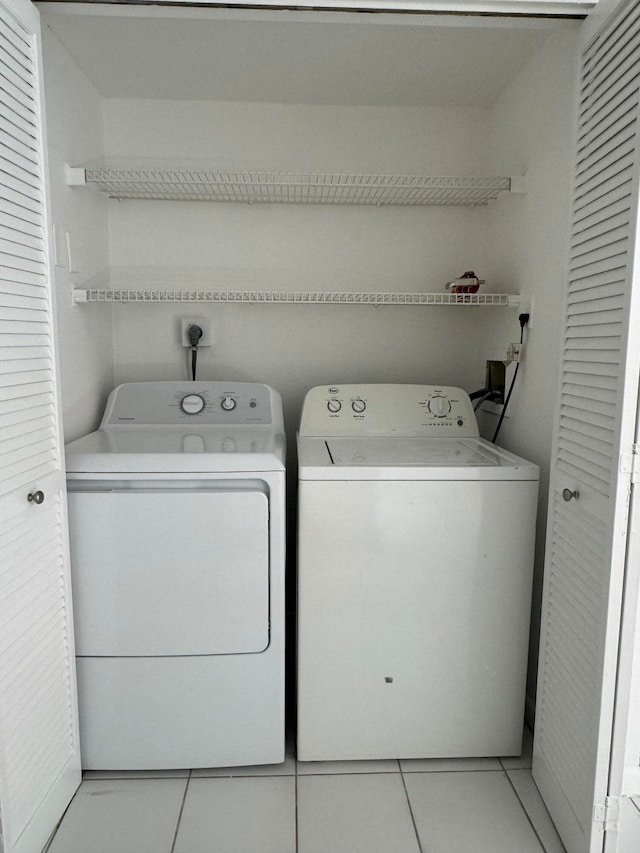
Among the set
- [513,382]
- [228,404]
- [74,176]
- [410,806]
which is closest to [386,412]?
[513,382]

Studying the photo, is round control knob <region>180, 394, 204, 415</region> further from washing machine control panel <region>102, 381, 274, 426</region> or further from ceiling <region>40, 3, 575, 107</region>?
ceiling <region>40, 3, 575, 107</region>

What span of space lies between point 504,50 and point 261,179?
3.16ft

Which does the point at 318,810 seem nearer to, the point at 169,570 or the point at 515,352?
the point at 169,570

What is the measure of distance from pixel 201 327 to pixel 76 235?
23.0 inches

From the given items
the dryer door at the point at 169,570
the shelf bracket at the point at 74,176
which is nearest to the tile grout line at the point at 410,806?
the dryer door at the point at 169,570

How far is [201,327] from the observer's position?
2.37 meters

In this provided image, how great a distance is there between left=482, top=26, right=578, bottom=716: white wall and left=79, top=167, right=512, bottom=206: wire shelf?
0.50ft

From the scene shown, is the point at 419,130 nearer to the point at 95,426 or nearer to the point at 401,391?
the point at 401,391

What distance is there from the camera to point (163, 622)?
1.63m

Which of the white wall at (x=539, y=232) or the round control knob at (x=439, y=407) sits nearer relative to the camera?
the white wall at (x=539, y=232)

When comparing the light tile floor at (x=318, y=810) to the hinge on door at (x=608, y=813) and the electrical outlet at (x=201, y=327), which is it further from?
the electrical outlet at (x=201, y=327)

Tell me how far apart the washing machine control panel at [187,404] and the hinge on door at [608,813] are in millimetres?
1500

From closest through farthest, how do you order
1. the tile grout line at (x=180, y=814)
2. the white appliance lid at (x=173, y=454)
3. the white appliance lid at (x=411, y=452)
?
the tile grout line at (x=180, y=814)
the white appliance lid at (x=173, y=454)
the white appliance lid at (x=411, y=452)

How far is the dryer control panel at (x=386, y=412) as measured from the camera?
2158 mm
